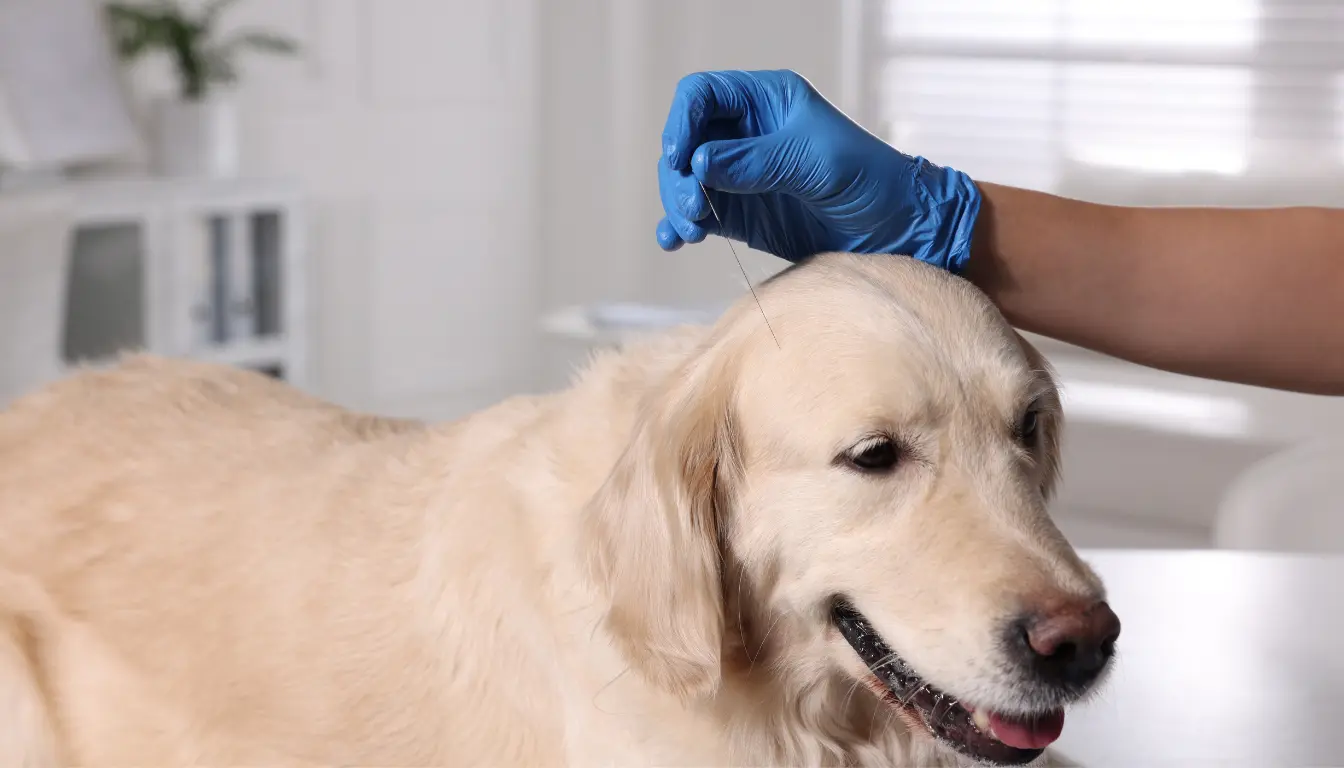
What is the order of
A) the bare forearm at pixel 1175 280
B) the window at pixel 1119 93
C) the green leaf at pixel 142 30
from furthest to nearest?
the window at pixel 1119 93 < the green leaf at pixel 142 30 < the bare forearm at pixel 1175 280

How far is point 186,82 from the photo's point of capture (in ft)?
16.1

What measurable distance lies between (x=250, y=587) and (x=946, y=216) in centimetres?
90

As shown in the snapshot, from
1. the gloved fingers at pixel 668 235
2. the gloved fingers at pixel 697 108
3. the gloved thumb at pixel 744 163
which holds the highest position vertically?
the gloved fingers at pixel 697 108

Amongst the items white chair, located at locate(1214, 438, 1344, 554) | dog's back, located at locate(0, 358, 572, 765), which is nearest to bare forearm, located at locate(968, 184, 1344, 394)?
dog's back, located at locate(0, 358, 572, 765)

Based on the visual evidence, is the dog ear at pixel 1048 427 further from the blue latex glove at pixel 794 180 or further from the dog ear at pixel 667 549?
the dog ear at pixel 667 549

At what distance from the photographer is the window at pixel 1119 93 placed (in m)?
5.25

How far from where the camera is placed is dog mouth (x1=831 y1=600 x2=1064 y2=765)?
127cm

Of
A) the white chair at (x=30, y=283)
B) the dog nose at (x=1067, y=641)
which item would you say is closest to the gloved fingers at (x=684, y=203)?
the dog nose at (x=1067, y=641)

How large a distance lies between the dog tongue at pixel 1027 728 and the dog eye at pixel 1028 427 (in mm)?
275

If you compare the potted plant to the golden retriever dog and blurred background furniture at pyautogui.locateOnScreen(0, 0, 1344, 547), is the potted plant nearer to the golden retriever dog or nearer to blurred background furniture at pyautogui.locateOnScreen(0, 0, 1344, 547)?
blurred background furniture at pyautogui.locateOnScreen(0, 0, 1344, 547)

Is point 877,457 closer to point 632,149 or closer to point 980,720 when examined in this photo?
point 980,720

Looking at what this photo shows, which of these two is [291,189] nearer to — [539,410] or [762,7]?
[762,7]

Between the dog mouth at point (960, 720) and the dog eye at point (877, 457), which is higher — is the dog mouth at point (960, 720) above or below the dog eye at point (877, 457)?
below

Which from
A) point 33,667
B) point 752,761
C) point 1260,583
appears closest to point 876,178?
point 752,761
